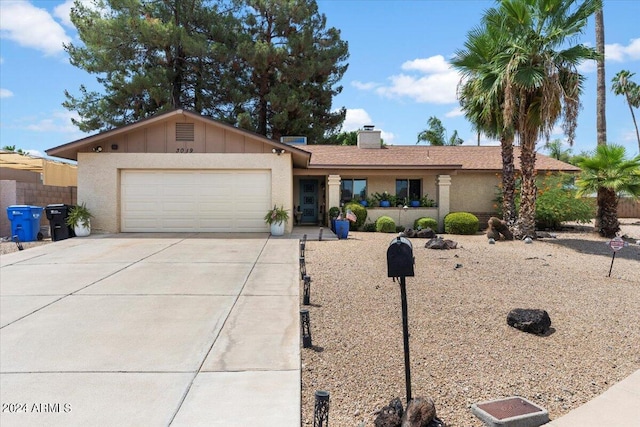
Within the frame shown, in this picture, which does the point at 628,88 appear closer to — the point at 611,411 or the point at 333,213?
the point at 333,213

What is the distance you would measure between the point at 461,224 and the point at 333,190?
5.46 m

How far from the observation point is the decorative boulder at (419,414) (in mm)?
3148

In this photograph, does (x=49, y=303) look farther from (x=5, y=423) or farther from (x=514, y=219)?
(x=514, y=219)

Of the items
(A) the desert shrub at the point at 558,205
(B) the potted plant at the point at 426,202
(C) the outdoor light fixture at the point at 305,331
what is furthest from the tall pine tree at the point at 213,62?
(C) the outdoor light fixture at the point at 305,331

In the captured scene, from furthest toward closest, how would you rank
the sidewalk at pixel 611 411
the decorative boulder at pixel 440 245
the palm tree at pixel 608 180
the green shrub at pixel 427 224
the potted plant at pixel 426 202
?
1. the potted plant at pixel 426 202
2. the green shrub at pixel 427 224
3. the palm tree at pixel 608 180
4. the decorative boulder at pixel 440 245
5. the sidewalk at pixel 611 411

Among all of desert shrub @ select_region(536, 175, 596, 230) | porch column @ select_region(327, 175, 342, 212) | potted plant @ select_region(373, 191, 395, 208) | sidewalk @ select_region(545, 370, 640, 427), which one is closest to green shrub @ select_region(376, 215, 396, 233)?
potted plant @ select_region(373, 191, 395, 208)

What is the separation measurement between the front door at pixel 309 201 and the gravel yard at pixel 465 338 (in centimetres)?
1103

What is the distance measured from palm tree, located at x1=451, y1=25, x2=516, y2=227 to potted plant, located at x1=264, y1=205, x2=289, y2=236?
25.3 feet

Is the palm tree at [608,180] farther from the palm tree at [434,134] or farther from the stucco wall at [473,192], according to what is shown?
the palm tree at [434,134]

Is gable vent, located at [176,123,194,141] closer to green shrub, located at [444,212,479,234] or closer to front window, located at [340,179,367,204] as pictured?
front window, located at [340,179,367,204]

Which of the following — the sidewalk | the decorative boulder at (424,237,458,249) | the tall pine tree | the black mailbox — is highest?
the tall pine tree

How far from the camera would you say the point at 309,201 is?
2042 centimetres

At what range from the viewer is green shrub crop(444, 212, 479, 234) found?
55.9 feet

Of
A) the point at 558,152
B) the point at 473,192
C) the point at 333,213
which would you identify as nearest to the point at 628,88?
the point at 558,152
